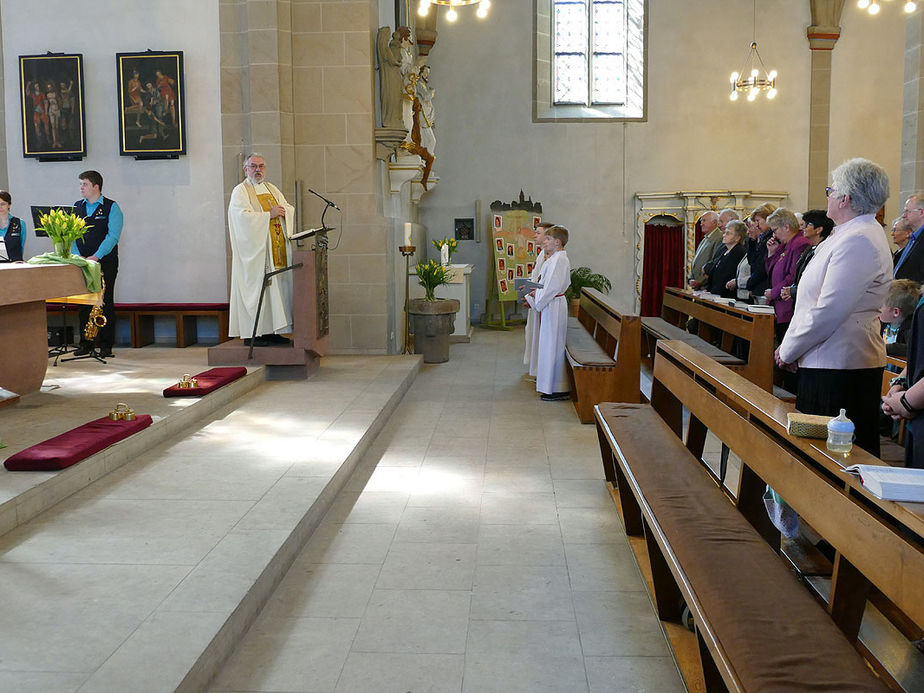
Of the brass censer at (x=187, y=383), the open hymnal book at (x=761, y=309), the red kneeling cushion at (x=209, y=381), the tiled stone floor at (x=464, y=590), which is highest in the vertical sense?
the open hymnal book at (x=761, y=309)

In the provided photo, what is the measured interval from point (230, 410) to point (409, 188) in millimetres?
7081

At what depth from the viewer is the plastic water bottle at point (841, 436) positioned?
2.64 metres

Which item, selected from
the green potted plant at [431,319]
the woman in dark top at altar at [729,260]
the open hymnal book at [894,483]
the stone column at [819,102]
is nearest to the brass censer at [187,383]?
the green potted plant at [431,319]

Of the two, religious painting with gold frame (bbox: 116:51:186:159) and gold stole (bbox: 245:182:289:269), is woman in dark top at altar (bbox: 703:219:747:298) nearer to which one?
gold stole (bbox: 245:182:289:269)

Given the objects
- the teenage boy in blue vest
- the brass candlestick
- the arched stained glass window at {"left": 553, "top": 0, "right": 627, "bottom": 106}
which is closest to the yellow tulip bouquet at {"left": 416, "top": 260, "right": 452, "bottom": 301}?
the brass candlestick

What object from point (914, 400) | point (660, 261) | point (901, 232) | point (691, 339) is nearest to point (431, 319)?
point (691, 339)

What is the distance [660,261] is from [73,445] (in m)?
11.5

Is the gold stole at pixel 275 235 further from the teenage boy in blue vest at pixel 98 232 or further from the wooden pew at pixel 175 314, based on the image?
the wooden pew at pixel 175 314

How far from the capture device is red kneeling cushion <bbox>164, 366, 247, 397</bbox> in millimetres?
6234

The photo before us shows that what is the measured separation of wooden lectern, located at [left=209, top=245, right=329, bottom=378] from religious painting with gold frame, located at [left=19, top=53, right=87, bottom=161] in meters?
3.33

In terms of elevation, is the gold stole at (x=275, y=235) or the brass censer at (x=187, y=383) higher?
the gold stole at (x=275, y=235)

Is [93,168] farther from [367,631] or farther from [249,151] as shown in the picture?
[367,631]

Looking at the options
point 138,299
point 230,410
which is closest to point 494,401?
point 230,410

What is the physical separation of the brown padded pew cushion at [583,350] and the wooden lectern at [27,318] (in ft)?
12.5
